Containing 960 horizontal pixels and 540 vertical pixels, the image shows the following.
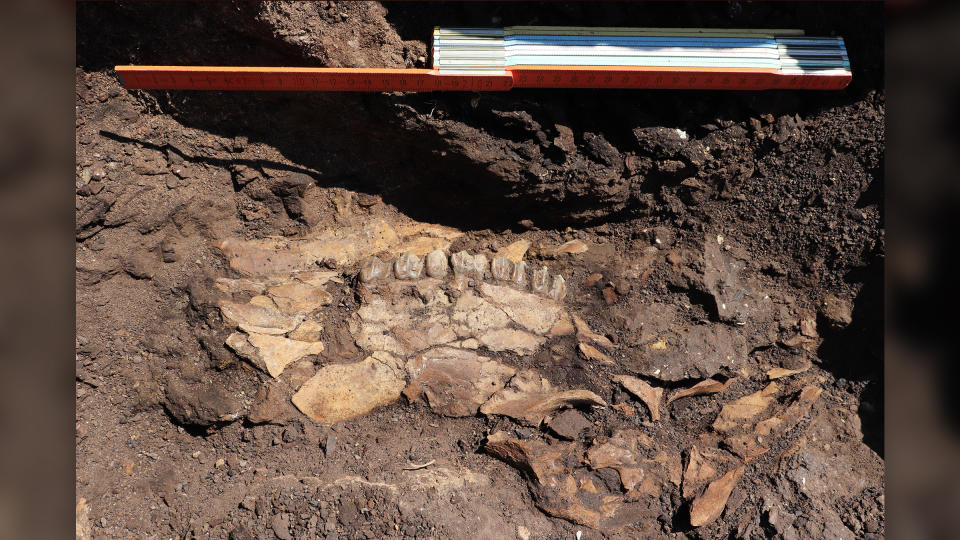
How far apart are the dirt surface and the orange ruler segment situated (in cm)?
11

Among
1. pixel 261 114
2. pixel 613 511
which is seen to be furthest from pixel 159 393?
pixel 613 511

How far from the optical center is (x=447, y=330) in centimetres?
350

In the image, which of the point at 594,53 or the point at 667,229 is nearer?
the point at 594,53

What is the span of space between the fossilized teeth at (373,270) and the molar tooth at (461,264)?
411 millimetres

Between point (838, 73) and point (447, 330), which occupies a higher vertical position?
point (838, 73)

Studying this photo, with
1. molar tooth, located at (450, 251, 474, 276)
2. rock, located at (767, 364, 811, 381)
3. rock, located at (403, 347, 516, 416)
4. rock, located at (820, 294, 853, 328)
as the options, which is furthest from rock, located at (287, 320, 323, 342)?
Result: rock, located at (820, 294, 853, 328)

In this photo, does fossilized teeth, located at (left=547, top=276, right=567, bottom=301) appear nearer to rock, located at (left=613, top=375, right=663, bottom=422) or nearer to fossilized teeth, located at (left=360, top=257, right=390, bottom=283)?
rock, located at (left=613, top=375, right=663, bottom=422)

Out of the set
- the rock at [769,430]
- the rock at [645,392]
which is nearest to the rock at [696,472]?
the rock at [769,430]

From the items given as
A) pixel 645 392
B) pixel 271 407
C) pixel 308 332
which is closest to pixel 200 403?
pixel 271 407

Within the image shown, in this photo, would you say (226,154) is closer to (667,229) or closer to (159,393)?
(159,393)

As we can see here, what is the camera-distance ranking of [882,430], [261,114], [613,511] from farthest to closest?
[261,114], [882,430], [613,511]

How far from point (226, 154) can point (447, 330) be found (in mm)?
1756

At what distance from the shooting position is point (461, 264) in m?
3.72

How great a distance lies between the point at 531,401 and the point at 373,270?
1227mm
